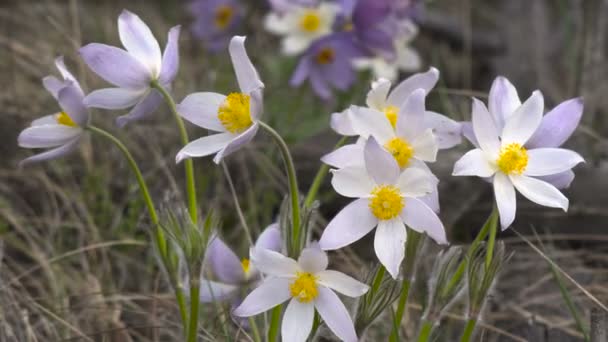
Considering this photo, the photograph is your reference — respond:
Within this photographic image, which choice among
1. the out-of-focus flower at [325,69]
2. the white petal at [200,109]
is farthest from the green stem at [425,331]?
the out-of-focus flower at [325,69]

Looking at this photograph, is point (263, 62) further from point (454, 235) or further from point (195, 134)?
point (454, 235)

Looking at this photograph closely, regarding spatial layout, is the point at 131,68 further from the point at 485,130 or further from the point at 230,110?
the point at 485,130

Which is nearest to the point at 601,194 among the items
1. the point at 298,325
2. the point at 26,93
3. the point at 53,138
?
the point at 298,325

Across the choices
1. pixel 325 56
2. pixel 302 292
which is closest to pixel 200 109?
pixel 302 292

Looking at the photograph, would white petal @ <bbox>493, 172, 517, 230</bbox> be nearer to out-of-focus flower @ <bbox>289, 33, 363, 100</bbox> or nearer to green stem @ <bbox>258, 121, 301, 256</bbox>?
green stem @ <bbox>258, 121, 301, 256</bbox>

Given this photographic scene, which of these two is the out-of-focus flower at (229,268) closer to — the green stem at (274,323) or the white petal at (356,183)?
the green stem at (274,323)

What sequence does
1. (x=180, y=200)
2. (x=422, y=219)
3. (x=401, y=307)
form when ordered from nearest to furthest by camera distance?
(x=422, y=219)
(x=401, y=307)
(x=180, y=200)
